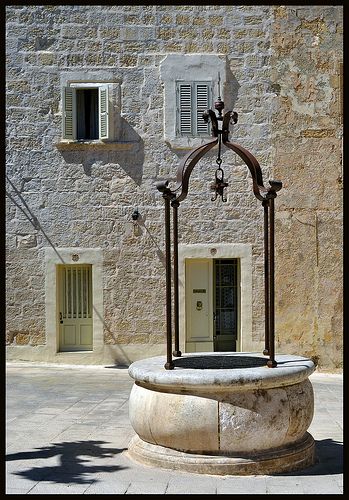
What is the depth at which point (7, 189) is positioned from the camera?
14.5 metres

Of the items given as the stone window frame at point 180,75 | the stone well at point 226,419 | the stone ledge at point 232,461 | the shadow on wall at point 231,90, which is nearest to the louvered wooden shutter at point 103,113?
the stone window frame at point 180,75

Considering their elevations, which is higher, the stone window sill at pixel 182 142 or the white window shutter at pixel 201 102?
the white window shutter at pixel 201 102

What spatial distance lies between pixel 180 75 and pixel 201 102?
622 mm

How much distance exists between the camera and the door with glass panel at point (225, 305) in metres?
14.6

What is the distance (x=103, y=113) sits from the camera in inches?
563

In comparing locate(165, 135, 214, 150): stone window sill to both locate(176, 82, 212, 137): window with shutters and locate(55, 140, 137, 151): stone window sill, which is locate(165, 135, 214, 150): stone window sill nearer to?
locate(176, 82, 212, 137): window with shutters

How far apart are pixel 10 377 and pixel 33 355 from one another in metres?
1.27

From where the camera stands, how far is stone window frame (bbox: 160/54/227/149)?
47.0 feet

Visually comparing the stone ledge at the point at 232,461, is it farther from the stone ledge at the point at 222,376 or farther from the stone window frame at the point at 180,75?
the stone window frame at the point at 180,75

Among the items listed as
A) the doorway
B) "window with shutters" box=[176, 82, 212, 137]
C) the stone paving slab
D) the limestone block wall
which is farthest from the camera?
the doorway

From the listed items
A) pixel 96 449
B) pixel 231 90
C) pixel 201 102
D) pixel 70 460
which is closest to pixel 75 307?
pixel 201 102

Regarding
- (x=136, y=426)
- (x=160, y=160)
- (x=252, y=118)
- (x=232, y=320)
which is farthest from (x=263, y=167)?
(x=136, y=426)

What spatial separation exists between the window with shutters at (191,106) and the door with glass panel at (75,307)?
10.3 feet

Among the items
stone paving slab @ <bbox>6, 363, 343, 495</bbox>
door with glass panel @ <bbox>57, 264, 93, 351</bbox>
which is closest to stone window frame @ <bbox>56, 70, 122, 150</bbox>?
door with glass panel @ <bbox>57, 264, 93, 351</bbox>
